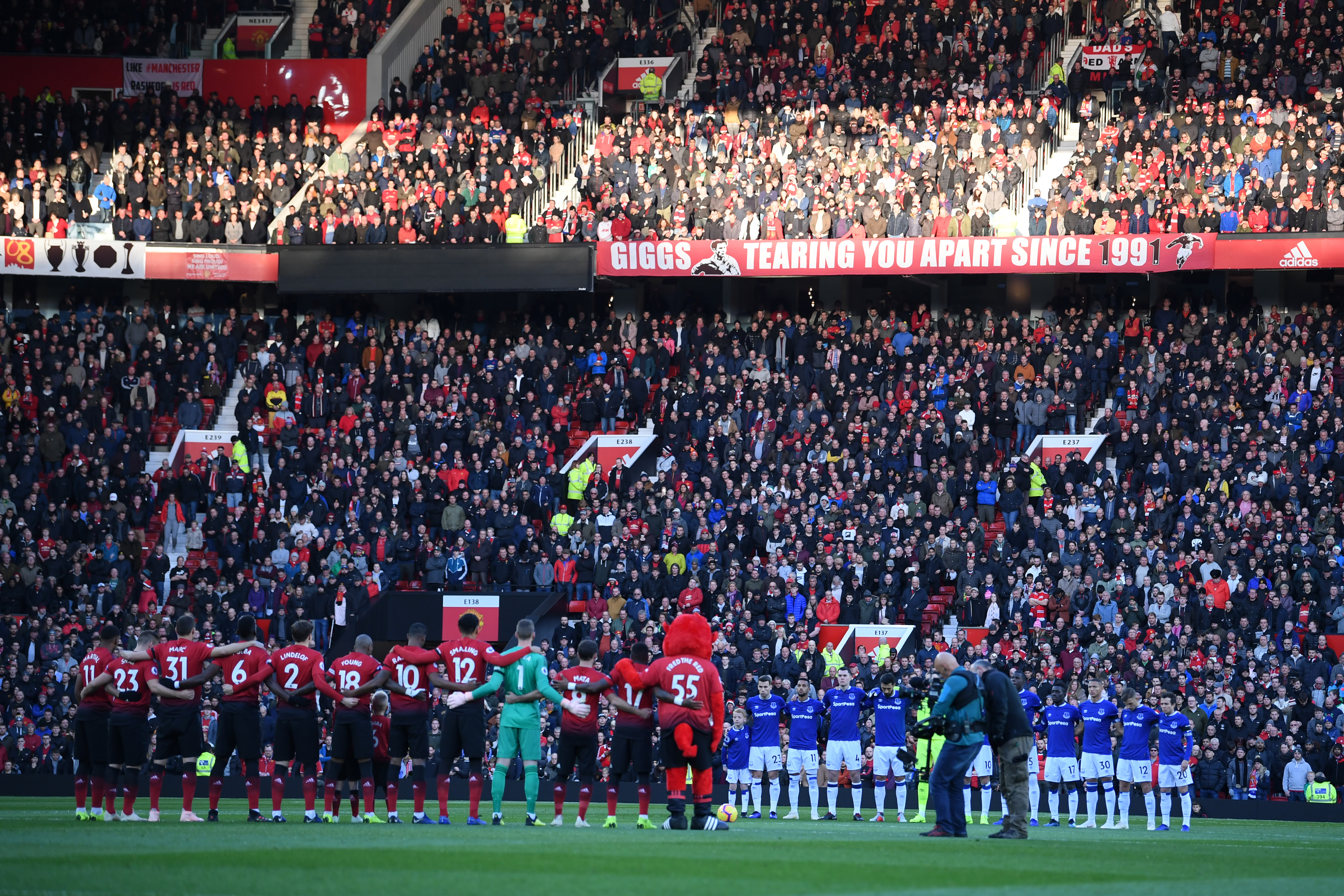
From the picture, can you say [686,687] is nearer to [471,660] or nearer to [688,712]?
[688,712]

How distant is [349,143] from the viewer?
45875mm

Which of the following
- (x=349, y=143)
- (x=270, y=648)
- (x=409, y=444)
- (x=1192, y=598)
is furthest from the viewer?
(x=349, y=143)

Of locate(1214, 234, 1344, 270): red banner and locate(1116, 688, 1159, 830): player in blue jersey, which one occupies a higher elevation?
locate(1214, 234, 1344, 270): red banner

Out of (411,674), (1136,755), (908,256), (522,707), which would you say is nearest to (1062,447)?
(908,256)

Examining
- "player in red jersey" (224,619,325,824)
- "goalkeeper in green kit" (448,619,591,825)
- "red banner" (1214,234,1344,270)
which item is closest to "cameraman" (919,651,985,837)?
"goalkeeper in green kit" (448,619,591,825)

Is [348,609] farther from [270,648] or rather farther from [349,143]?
[349,143]

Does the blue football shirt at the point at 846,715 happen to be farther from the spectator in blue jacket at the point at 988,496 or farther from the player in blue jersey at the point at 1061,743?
the spectator in blue jacket at the point at 988,496

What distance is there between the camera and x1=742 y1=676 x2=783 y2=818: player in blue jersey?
2445cm

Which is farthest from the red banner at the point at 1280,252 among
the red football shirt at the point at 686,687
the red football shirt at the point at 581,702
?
the red football shirt at the point at 686,687

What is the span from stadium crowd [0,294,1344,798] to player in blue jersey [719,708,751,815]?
3940 mm

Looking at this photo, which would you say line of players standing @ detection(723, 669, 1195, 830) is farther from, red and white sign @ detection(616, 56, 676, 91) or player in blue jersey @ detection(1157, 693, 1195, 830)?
red and white sign @ detection(616, 56, 676, 91)

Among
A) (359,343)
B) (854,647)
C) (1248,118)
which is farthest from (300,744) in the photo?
(1248,118)

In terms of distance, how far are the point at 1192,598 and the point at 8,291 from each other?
28.8m

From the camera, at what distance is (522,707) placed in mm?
18438
